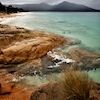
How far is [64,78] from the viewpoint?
4871mm

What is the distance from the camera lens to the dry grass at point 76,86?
4.55 metres

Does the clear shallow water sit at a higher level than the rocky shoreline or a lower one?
lower

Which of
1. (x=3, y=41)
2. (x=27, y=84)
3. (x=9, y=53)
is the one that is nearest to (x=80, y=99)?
(x=27, y=84)

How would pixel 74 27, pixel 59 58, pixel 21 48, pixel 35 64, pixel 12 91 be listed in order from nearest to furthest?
pixel 12 91, pixel 35 64, pixel 59 58, pixel 21 48, pixel 74 27

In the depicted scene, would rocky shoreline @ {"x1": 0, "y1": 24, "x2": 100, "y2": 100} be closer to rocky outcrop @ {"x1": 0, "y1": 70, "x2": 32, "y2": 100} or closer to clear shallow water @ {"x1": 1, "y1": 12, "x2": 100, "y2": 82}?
rocky outcrop @ {"x1": 0, "y1": 70, "x2": 32, "y2": 100}

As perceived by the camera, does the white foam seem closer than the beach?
No

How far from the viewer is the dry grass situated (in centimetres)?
455

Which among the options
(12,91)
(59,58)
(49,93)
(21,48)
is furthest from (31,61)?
(49,93)

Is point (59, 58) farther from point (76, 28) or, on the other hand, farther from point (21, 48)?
point (76, 28)

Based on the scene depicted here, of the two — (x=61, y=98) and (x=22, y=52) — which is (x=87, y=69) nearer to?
(x=22, y=52)

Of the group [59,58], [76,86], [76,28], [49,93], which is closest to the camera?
[76,86]

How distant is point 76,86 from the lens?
4.56m

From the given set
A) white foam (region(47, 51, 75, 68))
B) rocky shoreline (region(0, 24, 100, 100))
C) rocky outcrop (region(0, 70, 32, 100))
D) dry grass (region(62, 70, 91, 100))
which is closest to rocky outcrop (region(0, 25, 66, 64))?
rocky shoreline (region(0, 24, 100, 100))

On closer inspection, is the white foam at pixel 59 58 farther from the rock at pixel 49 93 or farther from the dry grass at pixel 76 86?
the dry grass at pixel 76 86
